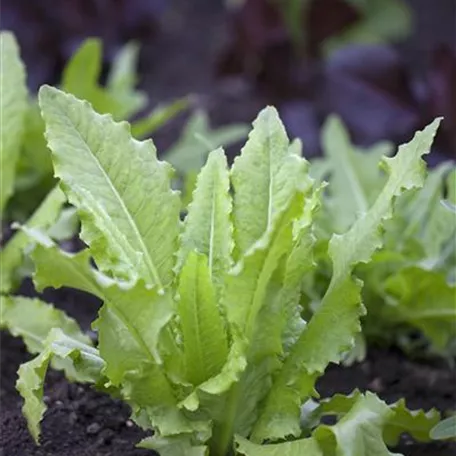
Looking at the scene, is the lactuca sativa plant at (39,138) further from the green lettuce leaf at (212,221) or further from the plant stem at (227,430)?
the plant stem at (227,430)

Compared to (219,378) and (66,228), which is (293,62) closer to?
(66,228)

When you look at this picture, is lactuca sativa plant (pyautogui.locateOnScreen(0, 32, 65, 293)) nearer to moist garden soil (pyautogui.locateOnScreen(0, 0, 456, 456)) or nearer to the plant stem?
moist garden soil (pyautogui.locateOnScreen(0, 0, 456, 456))

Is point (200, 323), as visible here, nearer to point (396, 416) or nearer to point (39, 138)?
point (396, 416)

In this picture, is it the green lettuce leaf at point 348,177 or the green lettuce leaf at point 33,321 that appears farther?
the green lettuce leaf at point 348,177

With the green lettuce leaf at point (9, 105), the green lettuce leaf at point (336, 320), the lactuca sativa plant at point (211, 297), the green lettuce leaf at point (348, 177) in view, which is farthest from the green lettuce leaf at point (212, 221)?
the green lettuce leaf at point (348, 177)

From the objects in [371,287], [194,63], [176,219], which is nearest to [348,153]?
[371,287]

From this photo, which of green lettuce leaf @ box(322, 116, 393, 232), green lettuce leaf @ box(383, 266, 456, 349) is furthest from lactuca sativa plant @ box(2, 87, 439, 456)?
green lettuce leaf @ box(322, 116, 393, 232)
